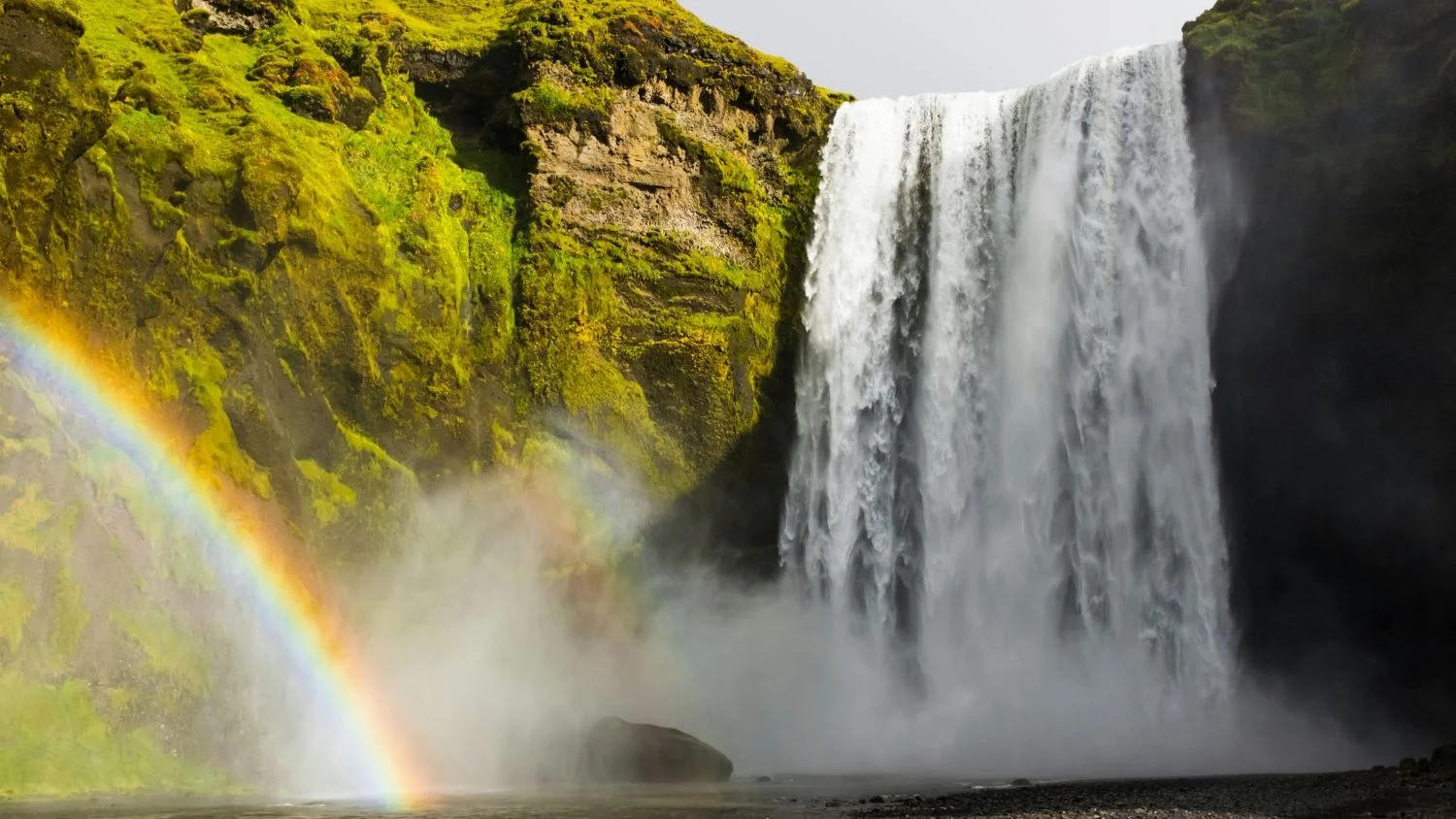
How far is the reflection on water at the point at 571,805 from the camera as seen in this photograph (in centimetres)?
Result: 1603

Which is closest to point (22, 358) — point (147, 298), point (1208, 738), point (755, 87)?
point (147, 298)

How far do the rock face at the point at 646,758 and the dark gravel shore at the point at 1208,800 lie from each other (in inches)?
273

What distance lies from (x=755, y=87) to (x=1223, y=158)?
14456 millimetres

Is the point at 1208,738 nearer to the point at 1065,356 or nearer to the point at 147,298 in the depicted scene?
the point at 1065,356

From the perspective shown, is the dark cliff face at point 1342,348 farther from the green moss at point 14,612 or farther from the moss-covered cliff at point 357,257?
the green moss at point 14,612

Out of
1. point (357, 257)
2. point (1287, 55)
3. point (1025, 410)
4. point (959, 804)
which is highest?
point (1287, 55)

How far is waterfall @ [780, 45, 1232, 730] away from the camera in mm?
27625

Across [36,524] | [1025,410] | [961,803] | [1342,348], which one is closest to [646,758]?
[961,803]

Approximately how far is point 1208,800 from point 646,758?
474 inches

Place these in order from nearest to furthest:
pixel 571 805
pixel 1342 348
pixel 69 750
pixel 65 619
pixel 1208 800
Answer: pixel 1208 800
pixel 571 805
pixel 69 750
pixel 65 619
pixel 1342 348

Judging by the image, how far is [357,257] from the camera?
26766 millimetres

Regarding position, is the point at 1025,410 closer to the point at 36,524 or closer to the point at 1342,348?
the point at 1342,348

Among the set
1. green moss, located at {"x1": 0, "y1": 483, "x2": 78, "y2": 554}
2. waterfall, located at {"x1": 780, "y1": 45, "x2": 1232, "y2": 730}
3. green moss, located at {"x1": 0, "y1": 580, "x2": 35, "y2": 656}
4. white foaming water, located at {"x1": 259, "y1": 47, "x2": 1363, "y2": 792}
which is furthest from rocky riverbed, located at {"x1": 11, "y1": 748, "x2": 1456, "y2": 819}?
waterfall, located at {"x1": 780, "y1": 45, "x2": 1232, "y2": 730}

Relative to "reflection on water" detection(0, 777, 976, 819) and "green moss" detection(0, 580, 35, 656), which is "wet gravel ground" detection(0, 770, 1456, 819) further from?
"green moss" detection(0, 580, 35, 656)
